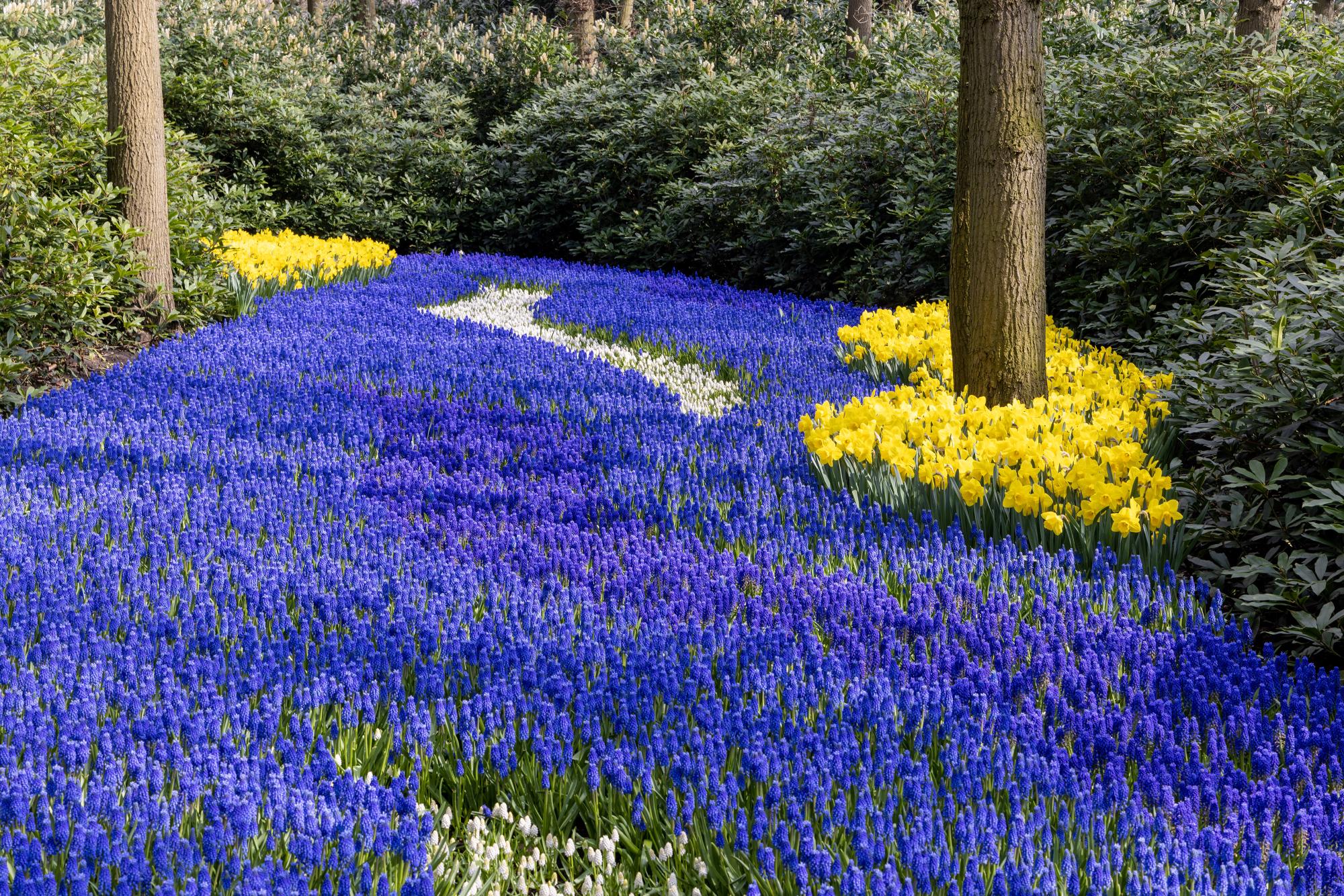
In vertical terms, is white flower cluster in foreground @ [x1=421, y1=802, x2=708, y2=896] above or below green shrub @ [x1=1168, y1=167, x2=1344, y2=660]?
below

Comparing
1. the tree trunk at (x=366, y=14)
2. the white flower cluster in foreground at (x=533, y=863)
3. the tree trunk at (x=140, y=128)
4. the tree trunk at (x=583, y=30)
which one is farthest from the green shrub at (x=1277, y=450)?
the tree trunk at (x=366, y=14)

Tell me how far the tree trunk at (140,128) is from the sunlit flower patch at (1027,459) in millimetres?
4943

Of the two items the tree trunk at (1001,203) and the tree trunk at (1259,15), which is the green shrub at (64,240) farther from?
the tree trunk at (1259,15)

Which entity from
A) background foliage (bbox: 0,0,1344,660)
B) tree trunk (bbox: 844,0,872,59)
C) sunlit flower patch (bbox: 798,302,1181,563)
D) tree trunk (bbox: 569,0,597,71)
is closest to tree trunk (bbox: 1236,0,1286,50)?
background foliage (bbox: 0,0,1344,660)

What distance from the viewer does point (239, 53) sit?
13.1 metres

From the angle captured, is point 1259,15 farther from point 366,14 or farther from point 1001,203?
point 366,14

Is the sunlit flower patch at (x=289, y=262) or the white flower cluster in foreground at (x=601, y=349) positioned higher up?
the sunlit flower patch at (x=289, y=262)

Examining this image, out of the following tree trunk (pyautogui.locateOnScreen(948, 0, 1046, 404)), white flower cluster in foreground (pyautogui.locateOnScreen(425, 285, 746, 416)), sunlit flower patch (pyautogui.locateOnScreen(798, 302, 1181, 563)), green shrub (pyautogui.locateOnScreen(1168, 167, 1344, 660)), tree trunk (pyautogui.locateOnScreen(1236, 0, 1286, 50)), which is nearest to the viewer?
green shrub (pyautogui.locateOnScreen(1168, 167, 1344, 660))

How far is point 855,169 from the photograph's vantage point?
32.4 feet

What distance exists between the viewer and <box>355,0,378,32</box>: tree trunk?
73.9 ft

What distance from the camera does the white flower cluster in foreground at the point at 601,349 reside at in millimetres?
6204

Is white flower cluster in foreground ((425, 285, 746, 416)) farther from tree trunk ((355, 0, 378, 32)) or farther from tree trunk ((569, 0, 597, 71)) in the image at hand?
tree trunk ((355, 0, 378, 32))

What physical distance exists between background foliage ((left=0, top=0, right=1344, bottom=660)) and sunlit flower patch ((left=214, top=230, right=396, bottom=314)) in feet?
2.68

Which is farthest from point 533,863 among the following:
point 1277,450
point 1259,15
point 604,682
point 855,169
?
point 1259,15
